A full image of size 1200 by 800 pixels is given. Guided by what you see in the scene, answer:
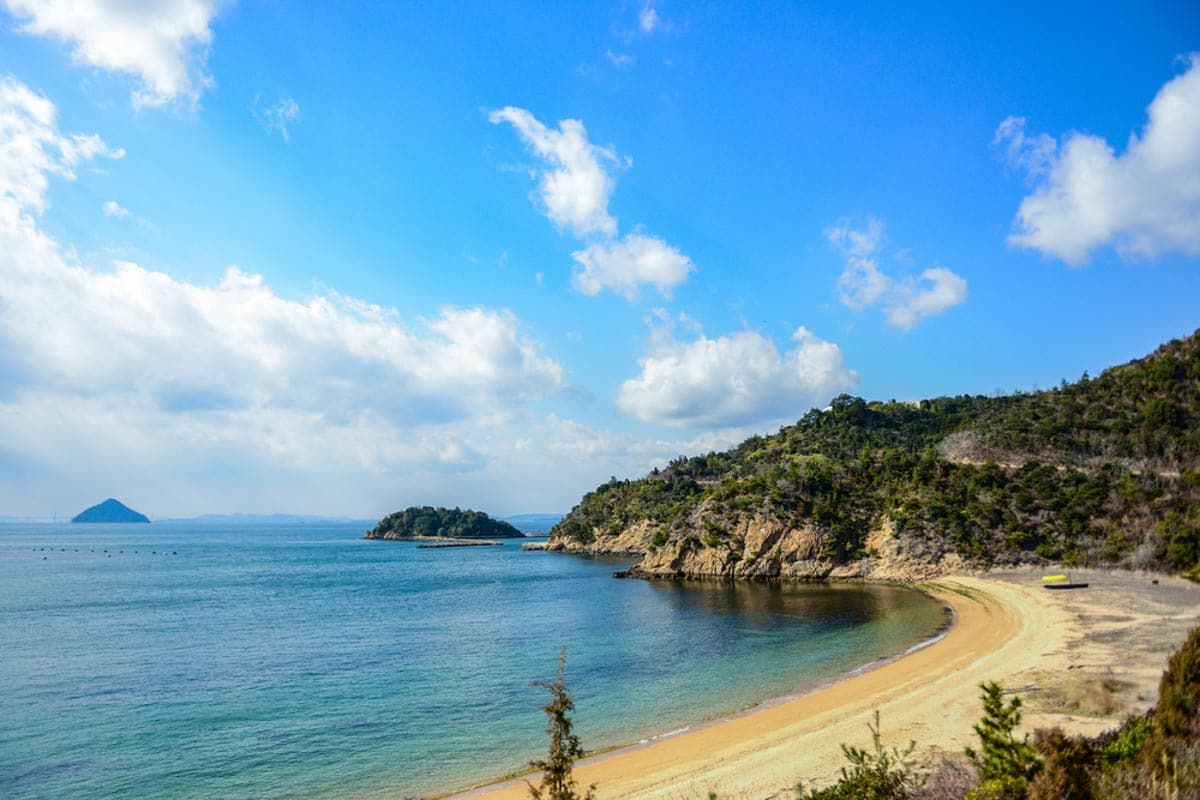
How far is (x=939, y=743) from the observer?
19.5 m

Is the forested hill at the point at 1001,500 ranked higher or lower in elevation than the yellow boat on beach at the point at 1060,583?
higher

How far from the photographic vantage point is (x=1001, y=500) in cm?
7369

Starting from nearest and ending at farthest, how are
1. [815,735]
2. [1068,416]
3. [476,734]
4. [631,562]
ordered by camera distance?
1. [815,735]
2. [476,734]
3. [1068,416]
4. [631,562]

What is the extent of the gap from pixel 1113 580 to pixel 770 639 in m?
32.3

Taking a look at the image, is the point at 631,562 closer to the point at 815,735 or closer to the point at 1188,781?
the point at 815,735

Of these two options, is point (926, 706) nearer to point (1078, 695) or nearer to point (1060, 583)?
point (1078, 695)

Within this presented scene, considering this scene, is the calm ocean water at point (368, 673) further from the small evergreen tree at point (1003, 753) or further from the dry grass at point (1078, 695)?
the small evergreen tree at point (1003, 753)

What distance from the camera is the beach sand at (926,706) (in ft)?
63.0

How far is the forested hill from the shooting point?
65188mm

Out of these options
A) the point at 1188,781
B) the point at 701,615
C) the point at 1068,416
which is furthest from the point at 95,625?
the point at 1068,416

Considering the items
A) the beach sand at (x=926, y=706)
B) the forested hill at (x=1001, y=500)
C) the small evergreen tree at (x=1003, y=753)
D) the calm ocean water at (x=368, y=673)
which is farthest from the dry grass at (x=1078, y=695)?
the forested hill at (x=1001, y=500)

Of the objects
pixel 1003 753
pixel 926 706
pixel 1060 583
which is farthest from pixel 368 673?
pixel 1060 583

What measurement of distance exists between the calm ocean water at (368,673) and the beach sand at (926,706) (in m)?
2.77

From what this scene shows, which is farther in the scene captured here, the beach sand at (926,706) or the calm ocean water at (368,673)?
the calm ocean water at (368,673)
